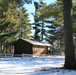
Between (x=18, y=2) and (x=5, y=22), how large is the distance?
31218 millimetres

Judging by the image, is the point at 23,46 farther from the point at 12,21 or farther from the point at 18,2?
the point at 18,2

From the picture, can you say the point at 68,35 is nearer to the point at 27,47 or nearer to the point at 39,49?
the point at 27,47

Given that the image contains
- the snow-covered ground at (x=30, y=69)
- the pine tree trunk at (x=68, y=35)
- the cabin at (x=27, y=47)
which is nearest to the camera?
the snow-covered ground at (x=30, y=69)

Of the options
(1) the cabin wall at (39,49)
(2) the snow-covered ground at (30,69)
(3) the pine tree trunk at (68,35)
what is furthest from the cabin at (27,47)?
(3) the pine tree trunk at (68,35)

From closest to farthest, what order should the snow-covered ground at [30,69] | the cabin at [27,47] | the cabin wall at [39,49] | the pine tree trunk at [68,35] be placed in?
the snow-covered ground at [30,69]
the pine tree trunk at [68,35]
the cabin at [27,47]
the cabin wall at [39,49]

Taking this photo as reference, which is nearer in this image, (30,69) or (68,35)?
(30,69)

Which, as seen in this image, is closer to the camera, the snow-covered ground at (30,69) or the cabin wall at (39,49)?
the snow-covered ground at (30,69)

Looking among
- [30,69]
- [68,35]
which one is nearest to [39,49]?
[68,35]

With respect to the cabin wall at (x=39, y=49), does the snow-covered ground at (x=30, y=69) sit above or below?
below

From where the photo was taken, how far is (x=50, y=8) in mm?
34969

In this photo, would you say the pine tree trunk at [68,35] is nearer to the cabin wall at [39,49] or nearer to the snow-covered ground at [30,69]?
the snow-covered ground at [30,69]

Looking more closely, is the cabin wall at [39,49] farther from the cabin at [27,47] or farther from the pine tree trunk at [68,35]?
the pine tree trunk at [68,35]

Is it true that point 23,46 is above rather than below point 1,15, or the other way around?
below

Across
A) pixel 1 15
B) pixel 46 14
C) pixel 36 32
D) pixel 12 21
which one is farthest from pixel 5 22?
pixel 36 32
